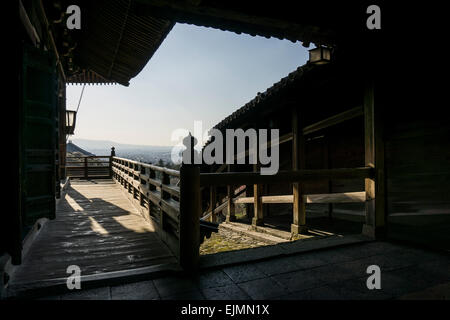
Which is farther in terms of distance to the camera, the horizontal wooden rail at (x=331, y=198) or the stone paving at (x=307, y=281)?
the horizontal wooden rail at (x=331, y=198)

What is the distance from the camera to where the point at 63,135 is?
11.0m

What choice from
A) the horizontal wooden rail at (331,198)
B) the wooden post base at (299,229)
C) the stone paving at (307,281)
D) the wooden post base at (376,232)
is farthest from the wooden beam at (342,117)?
the stone paving at (307,281)

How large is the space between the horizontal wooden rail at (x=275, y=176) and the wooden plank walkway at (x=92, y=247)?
113 cm

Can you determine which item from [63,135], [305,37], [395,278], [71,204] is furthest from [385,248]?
[63,135]

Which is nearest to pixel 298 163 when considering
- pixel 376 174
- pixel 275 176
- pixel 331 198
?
pixel 331 198

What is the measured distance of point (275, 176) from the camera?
12.1 feet

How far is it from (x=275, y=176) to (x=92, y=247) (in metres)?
2.99

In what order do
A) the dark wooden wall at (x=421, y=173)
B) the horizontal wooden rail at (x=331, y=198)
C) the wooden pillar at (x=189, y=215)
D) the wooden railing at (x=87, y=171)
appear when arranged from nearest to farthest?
the wooden pillar at (x=189, y=215) < the dark wooden wall at (x=421, y=173) < the horizontal wooden rail at (x=331, y=198) < the wooden railing at (x=87, y=171)

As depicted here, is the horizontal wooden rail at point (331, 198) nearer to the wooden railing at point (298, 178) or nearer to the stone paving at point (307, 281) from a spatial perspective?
the wooden railing at point (298, 178)

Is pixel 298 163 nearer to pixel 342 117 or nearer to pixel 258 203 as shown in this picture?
pixel 342 117

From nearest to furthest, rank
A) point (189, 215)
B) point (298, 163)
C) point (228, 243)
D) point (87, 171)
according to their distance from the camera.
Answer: point (189, 215) < point (298, 163) < point (228, 243) < point (87, 171)

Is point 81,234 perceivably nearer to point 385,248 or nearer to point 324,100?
point 385,248

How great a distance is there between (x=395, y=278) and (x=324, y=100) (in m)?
4.62

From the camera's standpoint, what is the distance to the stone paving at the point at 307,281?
2375 millimetres
